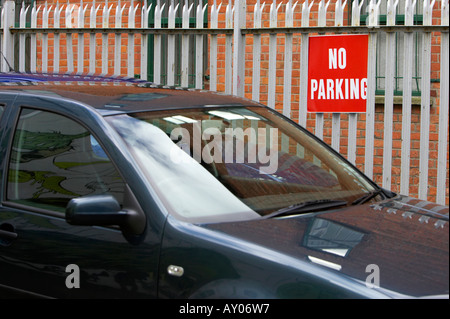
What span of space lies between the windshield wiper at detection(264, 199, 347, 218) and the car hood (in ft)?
0.20

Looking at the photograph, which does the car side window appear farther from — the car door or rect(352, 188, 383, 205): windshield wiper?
rect(352, 188, 383, 205): windshield wiper

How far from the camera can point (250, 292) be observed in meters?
2.88

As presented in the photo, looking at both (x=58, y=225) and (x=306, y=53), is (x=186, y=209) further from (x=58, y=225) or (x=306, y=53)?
(x=306, y=53)

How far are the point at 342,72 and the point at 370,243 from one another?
11.9 ft

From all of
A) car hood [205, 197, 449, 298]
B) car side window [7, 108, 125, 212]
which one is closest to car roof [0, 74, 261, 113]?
car side window [7, 108, 125, 212]

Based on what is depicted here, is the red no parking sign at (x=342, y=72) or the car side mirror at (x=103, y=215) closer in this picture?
the car side mirror at (x=103, y=215)

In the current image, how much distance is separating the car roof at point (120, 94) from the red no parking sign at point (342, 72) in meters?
2.29

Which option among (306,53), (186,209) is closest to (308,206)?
(186,209)

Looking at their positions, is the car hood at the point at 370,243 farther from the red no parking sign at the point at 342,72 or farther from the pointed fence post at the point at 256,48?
the pointed fence post at the point at 256,48

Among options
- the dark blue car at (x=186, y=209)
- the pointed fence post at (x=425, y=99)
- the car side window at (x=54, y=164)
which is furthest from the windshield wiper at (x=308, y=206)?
the pointed fence post at (x=425, y=99)

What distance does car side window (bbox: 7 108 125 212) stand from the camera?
356cm

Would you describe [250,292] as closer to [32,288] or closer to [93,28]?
[32,288]

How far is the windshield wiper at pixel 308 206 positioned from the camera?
342 centimetres

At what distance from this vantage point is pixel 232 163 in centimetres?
384
